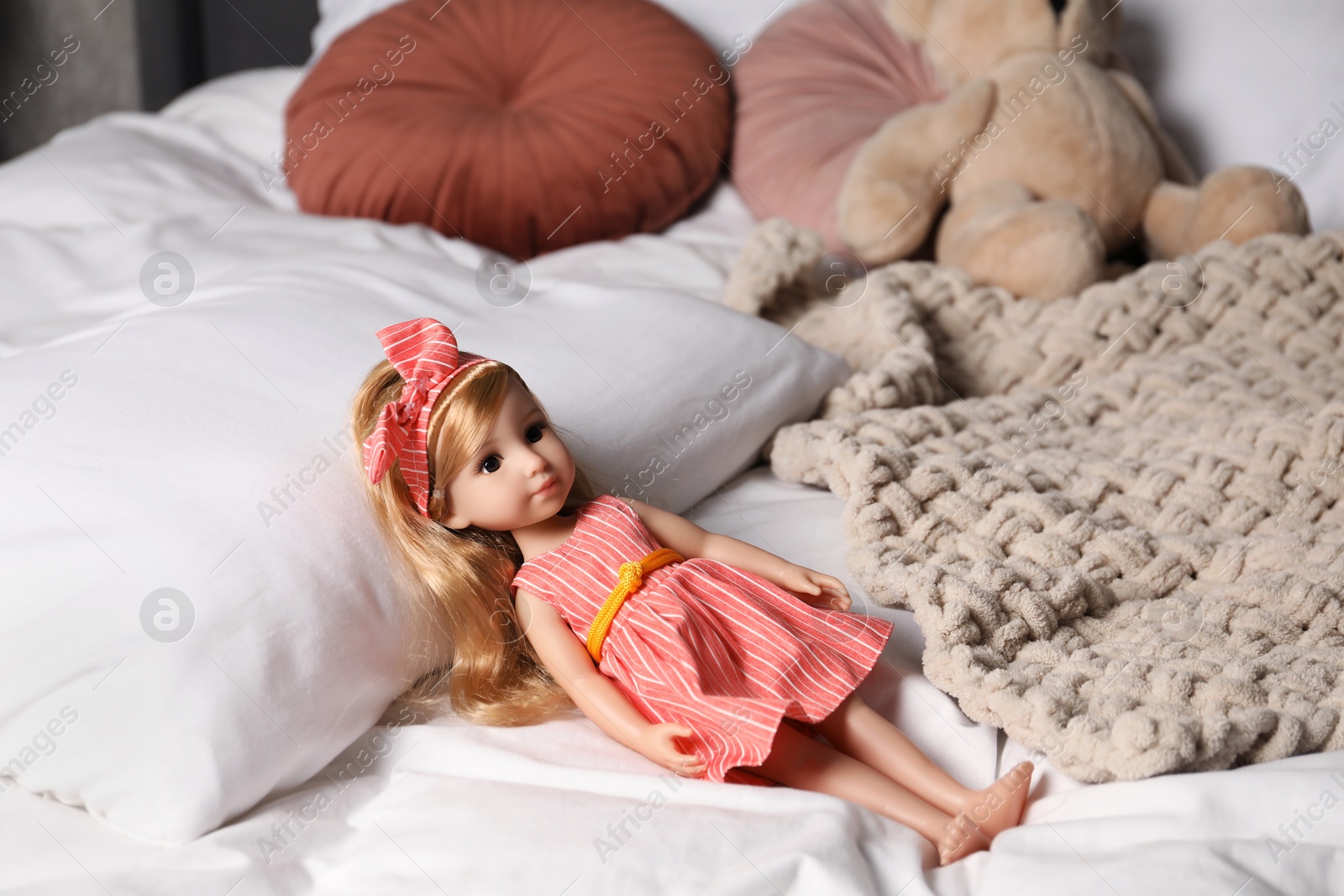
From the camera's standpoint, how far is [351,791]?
0.66 meters

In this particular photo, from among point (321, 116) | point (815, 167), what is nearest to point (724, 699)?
point (815, 167)

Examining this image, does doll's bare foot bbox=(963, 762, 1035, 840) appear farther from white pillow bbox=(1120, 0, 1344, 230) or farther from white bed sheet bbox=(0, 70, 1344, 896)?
white pillow bbox=(1120, 0, 1344, 230)

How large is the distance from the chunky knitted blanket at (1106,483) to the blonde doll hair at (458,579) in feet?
0.88

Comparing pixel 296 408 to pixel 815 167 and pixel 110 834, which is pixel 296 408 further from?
pixel 815 167

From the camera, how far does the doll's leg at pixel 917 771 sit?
2.07ft

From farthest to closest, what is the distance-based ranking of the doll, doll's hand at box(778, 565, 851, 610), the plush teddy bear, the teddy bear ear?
the teddy bear ear
the plush teddy bear
doll's hand at box(778, 565, 851, 610)
the doll

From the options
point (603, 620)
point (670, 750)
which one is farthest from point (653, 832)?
point (603, 620)

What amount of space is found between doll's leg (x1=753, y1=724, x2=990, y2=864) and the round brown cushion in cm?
84

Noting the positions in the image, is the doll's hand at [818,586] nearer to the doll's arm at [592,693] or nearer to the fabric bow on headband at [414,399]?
the doll's arm at [592,693]

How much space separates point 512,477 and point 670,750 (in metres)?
0.21

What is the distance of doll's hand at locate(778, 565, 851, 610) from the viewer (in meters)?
0.76

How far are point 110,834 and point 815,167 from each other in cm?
108

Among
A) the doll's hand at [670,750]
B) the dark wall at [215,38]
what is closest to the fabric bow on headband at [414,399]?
the doll's hand at [670,750]

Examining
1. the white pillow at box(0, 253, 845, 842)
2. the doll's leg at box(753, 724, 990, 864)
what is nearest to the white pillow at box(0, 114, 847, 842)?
the white pillow at box(0, 253, 845, 842)
